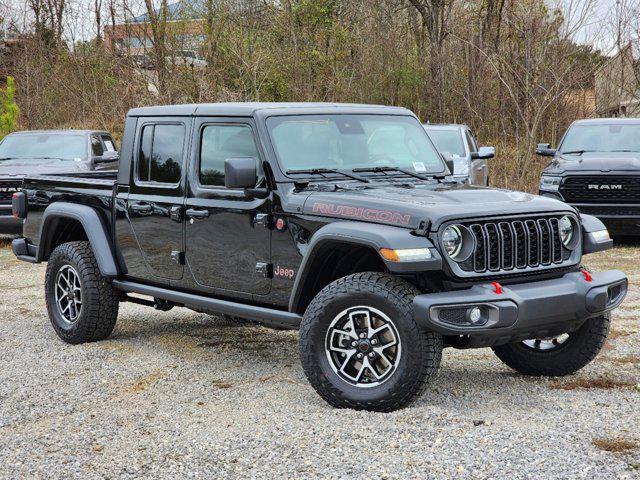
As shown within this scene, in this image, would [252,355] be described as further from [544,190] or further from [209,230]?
[544,190]

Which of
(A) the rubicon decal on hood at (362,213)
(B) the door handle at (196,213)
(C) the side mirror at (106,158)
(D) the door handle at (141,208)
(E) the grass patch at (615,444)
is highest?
(A) the rubicon decal on hood at (362,213)

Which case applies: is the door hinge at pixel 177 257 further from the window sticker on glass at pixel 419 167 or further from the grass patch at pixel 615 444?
the grass patch at pixel 615 444

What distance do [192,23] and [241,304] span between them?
21251 mm

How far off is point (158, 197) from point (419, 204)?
2.34 meters

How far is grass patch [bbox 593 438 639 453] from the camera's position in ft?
15.6

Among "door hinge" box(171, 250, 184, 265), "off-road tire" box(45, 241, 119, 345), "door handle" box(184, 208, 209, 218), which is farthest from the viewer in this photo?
"off-road tire" box(45, 241, 119, 345)

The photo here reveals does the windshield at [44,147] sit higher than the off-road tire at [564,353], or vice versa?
the windshield at [44,147]

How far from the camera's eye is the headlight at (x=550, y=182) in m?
13.6

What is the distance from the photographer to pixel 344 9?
1033 inches

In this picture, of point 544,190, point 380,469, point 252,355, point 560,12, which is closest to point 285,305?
point 252,355

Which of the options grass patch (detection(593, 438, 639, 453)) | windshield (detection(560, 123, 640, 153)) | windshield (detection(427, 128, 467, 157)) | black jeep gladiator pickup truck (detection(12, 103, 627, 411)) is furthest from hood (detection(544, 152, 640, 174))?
grass patch (detection(593, 438, 639, 453))

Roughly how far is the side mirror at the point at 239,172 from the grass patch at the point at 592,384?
2.36 meters

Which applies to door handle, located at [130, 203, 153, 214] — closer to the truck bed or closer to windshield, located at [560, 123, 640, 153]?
the truck bed

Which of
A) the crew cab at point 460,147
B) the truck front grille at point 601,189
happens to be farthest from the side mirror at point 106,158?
the truck front grille at point 601,189
